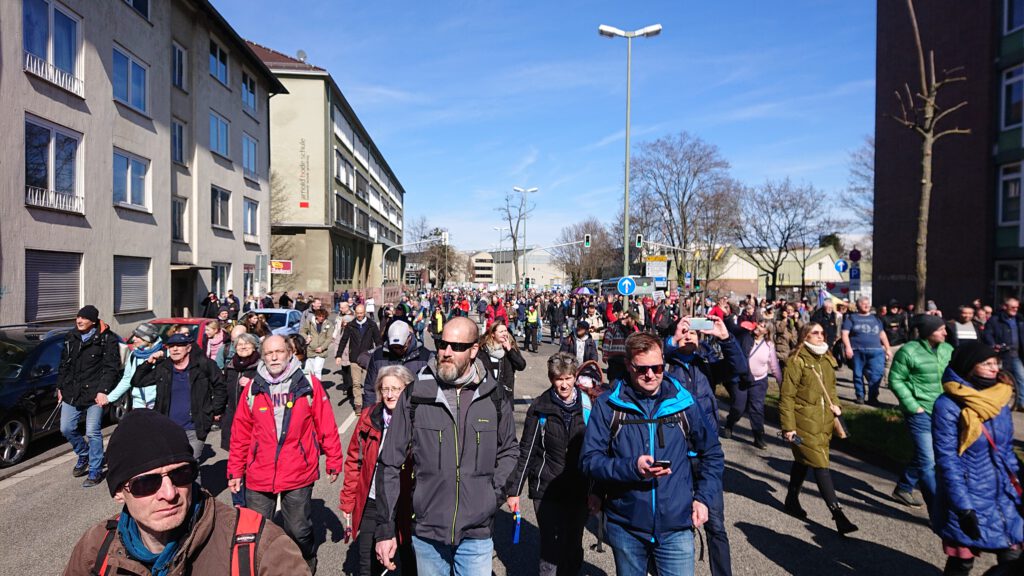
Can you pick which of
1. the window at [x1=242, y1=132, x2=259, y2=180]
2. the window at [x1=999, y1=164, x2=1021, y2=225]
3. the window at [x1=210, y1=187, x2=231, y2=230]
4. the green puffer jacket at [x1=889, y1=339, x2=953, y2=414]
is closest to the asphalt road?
the green puffer jacket at [x1=889, y1=339, x2=953, y2=414]

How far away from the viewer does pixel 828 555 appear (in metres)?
5.16

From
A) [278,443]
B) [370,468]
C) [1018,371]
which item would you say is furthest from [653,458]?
[1018,371]

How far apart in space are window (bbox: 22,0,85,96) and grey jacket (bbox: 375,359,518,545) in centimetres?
1631

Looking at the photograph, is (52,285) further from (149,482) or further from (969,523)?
(969,523)

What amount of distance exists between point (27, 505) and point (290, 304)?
24.9m

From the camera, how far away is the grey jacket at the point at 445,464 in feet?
10.7

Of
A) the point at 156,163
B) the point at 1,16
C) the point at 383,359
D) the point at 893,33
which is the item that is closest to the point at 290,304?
the point at 156,163

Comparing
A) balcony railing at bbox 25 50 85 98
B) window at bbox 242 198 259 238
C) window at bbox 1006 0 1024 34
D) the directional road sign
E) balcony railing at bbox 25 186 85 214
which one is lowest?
the directional road sign

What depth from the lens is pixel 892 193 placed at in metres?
30.8

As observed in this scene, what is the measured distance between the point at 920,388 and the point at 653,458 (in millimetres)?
4345

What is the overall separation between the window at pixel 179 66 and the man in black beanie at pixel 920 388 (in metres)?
24.3

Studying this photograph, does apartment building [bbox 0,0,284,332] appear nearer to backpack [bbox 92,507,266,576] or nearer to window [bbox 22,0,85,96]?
window [bbox 22,0,85,96]

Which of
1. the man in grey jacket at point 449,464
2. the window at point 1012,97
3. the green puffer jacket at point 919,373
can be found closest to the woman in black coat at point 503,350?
the green puffer jacket at point 919,373

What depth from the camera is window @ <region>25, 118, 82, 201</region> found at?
15.0 m
